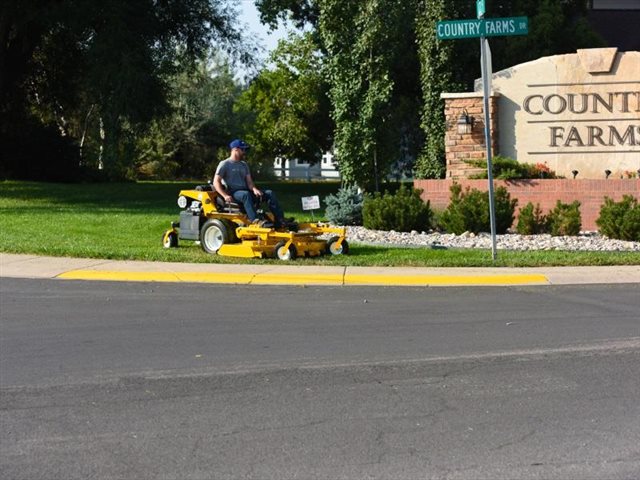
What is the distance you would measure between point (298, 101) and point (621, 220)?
21.0 metres

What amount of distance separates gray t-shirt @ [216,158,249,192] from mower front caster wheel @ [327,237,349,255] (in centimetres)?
158

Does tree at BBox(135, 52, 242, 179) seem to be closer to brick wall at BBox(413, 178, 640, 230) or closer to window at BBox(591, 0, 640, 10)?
window at BBox(591, 0, 640, 10)

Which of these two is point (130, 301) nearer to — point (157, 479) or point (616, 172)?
point (157, 479)

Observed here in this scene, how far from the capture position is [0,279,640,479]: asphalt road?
18.1ft

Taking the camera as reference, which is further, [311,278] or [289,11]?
[289,11]

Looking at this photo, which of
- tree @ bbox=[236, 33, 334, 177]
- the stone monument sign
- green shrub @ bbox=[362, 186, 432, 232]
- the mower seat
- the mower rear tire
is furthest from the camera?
tree @ bbox=[236, 33, 334, 177]

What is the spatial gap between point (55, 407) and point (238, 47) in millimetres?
24640

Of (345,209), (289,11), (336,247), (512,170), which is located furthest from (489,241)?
(289,11)

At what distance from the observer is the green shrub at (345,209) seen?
18.7 m

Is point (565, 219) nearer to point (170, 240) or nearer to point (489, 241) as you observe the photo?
point (489, 241)

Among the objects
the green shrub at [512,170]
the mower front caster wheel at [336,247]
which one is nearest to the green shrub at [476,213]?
the green shrub at [512,170]

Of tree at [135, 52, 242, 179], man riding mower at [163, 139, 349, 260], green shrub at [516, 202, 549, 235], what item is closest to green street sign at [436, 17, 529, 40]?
man riding mower at [163, 139, 349, 260]

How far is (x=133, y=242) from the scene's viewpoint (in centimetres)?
1617

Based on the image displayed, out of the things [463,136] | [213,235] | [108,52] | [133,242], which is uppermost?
[108,52]
